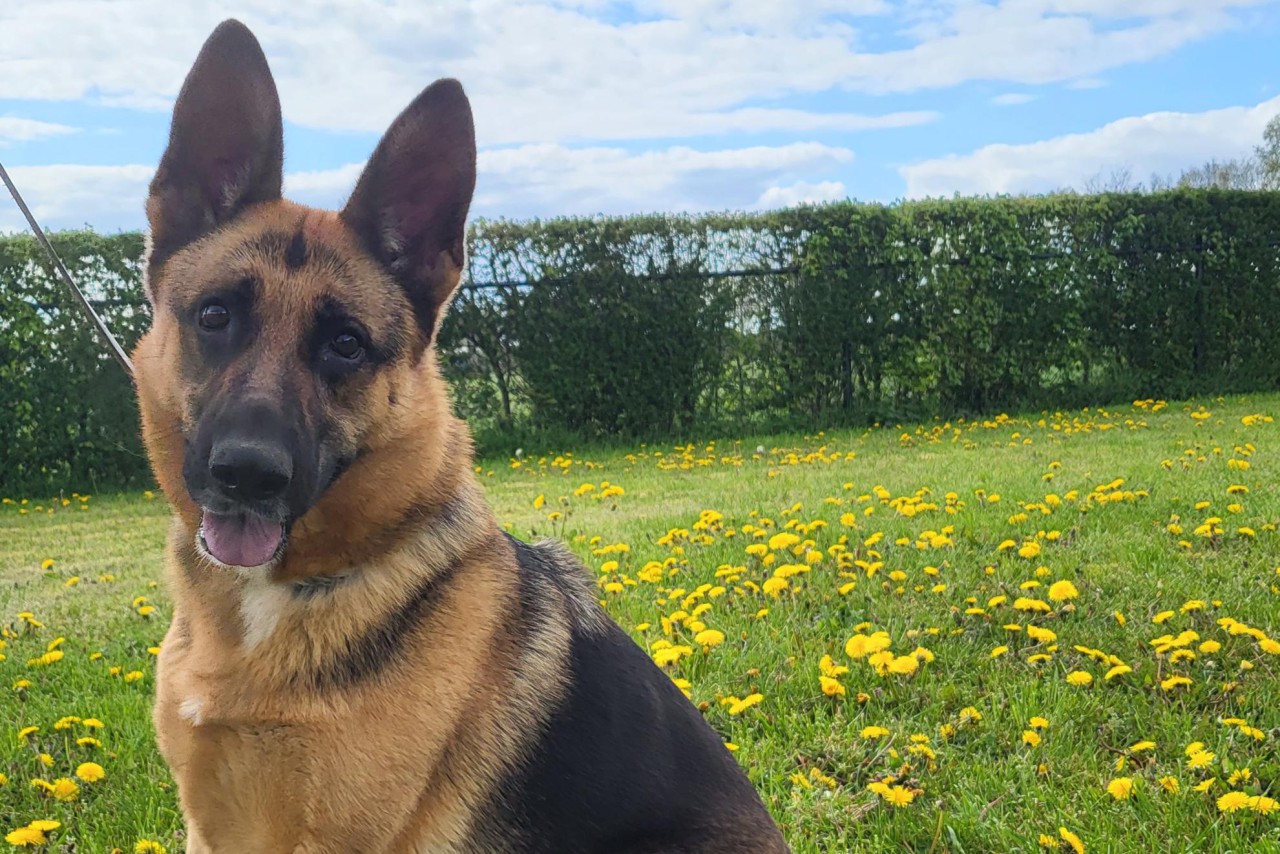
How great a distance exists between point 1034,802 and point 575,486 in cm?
622

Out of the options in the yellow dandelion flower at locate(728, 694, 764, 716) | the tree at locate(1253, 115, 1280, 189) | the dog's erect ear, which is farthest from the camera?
the tree at locate(1253, 115, 1280, 189)

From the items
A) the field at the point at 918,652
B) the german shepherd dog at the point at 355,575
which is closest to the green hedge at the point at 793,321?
the field at the point at 918,652

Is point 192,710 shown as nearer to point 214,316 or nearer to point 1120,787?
point 214,316

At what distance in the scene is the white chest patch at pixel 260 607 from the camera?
7.13 ft

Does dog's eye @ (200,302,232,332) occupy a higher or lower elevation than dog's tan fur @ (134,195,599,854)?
higher

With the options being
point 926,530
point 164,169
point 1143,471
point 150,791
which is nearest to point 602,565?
point 926,530

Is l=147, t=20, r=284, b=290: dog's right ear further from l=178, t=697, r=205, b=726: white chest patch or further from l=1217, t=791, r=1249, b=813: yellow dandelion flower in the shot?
l=1217, t=791, r=1249, b=813: yellow dandelion flower

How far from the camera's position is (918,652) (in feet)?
11.8

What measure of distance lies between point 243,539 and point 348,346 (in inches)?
21.5

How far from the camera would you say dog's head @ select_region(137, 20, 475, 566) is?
2.17 metres

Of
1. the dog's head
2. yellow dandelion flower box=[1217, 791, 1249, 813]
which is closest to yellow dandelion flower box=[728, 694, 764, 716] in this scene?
yellow dandelion flower box=[1217, 791, 1249, 813]

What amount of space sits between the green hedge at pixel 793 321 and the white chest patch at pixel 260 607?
942 centimetres

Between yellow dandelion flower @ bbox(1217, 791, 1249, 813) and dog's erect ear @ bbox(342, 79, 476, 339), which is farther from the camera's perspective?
yellow dandelion flower @ bbox(1217, 791, 1249, 813)

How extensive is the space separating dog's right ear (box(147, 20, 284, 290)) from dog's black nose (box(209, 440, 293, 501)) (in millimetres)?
742
